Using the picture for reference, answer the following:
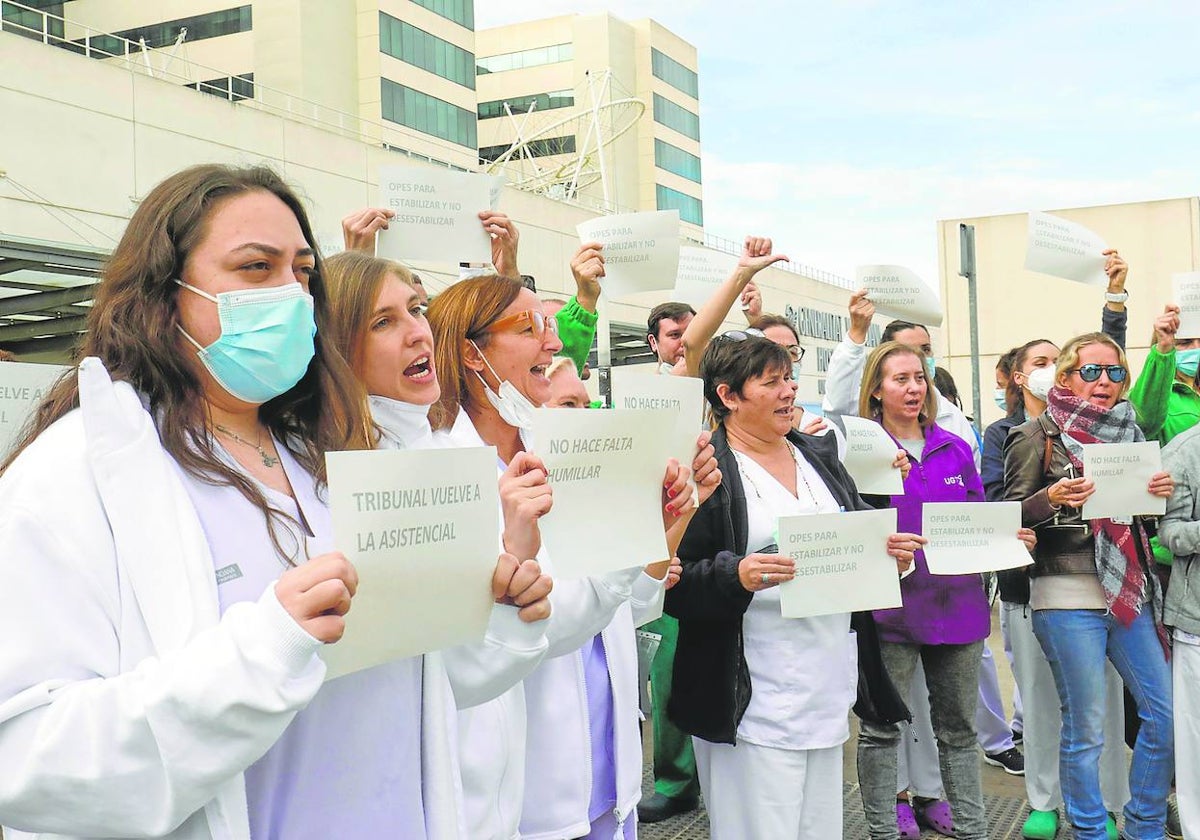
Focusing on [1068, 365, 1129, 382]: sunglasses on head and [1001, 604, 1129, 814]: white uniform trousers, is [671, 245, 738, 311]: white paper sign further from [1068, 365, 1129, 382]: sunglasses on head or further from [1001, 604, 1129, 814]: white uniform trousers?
[1001, 604, 1129, 814]: white uniform trousers

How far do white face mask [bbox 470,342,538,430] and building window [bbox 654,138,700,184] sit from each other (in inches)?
2166

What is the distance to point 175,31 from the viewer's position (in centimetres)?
4125

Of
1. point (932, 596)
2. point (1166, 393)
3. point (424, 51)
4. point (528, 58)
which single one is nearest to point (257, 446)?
point (932, 596)

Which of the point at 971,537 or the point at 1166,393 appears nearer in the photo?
the point at 971,537

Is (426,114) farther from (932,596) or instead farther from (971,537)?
(971,537)

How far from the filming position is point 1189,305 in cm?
582

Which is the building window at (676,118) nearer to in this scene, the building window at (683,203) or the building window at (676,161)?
the building window at (676,161)

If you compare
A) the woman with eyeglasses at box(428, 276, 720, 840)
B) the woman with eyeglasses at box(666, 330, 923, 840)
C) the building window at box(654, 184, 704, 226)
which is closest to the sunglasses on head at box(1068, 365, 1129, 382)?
the woman with eyeglasses at box(666, 330, 923, 840)

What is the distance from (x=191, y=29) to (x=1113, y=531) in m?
42.0

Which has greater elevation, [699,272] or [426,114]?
[426,114]

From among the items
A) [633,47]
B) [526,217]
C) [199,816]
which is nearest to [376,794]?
[199,816]

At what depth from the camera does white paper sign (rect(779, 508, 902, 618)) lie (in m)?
3.87

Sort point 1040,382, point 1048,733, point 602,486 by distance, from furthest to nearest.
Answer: point 1040,382 → point 1048,733 → point 602,486

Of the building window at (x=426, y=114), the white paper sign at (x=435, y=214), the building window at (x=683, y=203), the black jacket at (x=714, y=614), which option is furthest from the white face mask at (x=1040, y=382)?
the building window at (x=683, y=203)
